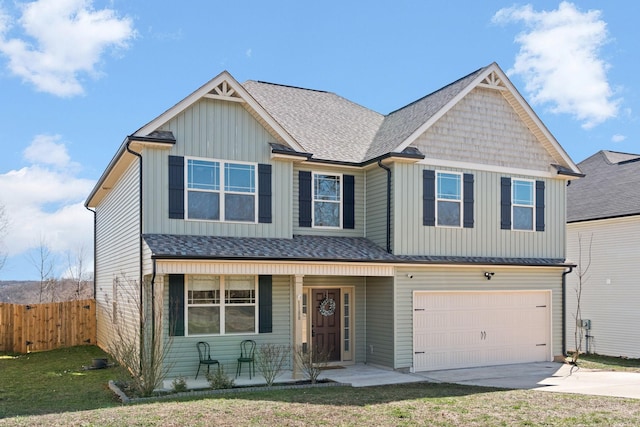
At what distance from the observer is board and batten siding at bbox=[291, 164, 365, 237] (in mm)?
16375

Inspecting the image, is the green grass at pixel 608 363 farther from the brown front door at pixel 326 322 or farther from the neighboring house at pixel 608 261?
the brown front door at pixel 326 322

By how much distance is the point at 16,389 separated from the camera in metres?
13.5

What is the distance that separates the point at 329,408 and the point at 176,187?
21.1 ft

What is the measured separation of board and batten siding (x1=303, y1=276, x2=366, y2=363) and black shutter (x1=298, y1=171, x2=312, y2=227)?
1557mm

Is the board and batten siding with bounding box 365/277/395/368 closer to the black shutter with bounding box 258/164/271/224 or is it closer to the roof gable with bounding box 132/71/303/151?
the black shutter with bounding box 258/164/271/224

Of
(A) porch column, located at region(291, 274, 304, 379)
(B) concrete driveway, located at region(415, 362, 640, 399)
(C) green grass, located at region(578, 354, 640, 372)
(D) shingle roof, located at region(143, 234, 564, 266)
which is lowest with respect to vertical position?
(C) green grass, located at region(578, 354, 640, 372)

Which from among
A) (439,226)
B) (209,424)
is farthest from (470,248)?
(209,424)

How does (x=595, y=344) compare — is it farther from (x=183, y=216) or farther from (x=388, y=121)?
(x=183, y=216)

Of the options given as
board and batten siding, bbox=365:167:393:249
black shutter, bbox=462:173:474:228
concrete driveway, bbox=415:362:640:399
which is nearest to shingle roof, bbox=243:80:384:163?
board and batten siding, bbox=365:167:393:249

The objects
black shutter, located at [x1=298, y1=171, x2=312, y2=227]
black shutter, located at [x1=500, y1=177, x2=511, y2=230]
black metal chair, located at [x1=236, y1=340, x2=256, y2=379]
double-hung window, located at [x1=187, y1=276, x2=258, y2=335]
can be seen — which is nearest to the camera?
double-hung window, located at [x1=187, y1=276, x2=258, y2=335]

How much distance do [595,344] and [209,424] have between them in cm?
1669

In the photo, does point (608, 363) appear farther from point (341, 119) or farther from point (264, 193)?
point (264, 193)

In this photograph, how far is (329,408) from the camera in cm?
1049

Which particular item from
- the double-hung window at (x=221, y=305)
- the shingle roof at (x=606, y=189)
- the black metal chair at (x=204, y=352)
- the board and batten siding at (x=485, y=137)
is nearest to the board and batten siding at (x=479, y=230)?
the board and batten siding at (x=485, y=137)
